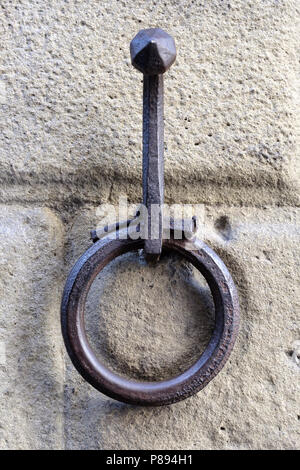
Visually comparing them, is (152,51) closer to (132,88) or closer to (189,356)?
(132,88)

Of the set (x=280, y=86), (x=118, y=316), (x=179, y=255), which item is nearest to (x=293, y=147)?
(x=280, y=86)

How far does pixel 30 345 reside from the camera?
1.98 feet

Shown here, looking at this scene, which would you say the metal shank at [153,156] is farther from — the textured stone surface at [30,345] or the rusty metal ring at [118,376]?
the textured stone surface at [30,345]

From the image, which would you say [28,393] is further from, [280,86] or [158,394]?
[280,86]

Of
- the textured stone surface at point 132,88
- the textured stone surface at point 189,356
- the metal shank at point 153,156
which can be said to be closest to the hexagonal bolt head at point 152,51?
the metal shank at point 153,156

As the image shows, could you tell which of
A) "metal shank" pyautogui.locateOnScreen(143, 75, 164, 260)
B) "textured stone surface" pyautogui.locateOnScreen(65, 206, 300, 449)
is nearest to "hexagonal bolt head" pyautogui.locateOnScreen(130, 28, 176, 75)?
"metal shank" pyautogui.locateOnScreen(143, 75, 164, 260)

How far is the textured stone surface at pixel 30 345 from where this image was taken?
60cm

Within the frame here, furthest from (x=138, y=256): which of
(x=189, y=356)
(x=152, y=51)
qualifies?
(x=152, y=51)

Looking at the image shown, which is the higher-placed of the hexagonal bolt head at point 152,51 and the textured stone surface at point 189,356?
the hexagonal bolt head at point 152,51

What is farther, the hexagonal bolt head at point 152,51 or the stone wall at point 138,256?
the stone wall at point 138,256

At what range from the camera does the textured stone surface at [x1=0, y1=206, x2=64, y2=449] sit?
60 cm

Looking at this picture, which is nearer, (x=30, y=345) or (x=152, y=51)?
(x=152, y=51)

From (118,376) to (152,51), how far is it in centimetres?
35
